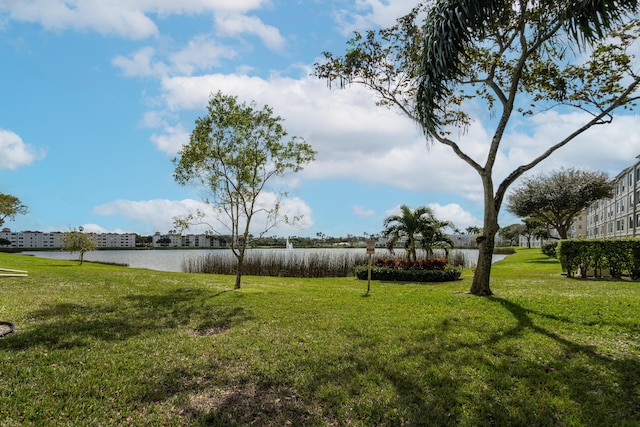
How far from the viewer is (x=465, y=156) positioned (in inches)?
431

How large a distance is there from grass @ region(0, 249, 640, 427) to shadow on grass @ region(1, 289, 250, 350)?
0.04 meters

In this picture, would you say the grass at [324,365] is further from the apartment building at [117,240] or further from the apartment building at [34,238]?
the apartment building at [34,238]

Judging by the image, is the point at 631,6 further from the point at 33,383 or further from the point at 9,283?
the point at 9,283

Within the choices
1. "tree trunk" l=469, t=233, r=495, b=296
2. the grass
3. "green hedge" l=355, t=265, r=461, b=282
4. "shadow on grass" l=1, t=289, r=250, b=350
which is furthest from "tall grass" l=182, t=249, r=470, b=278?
the grass

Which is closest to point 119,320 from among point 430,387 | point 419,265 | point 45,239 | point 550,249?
point 430,387

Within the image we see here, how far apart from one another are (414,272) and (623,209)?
52814 millimetres

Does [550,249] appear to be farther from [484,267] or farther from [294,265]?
[484,267]

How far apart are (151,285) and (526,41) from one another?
1320cm

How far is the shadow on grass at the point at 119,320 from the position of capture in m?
6.07

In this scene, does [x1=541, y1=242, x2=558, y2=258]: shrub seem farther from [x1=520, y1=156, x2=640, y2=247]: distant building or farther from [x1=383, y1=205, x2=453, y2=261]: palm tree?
[x1=383, y1=205, x2=453, y2=261]: palm tree

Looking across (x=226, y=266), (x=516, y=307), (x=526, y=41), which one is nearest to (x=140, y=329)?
(x=516, y=307)

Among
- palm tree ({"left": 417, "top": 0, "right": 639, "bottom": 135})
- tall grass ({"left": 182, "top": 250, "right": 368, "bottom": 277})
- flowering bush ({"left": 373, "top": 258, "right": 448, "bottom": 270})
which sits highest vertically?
Result: palm tree ({"left": 417, "top": 0, "right": 639, "bottom": 135})

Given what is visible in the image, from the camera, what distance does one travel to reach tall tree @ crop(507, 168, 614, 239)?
122 feet

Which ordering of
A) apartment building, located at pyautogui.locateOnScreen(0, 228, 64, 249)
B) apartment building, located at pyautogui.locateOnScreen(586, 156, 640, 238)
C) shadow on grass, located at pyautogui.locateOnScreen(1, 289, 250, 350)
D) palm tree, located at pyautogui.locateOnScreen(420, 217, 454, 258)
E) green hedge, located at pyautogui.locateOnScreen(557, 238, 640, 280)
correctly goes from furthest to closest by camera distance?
apartment building, located at pyautogui.locateOnScreen(0, 228, 64, 249) → apartment building, located at pyautogui.locateOnScreen(586, 156, 640, 238) → palm tree, located at pyautogui.locateOnScreen(420, 217, 454, 258) → green hedge, located at pyautogui.locateOnScreen(557, 238, 640, 280) → shadow on grass, located at pyautogui.locateOnScreen(1, 289, 250, 350)
